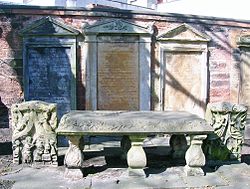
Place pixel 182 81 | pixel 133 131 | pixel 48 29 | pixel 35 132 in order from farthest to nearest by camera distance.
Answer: pixel 182 81 → pixel 48 29 → pixel 35 132 → pixel 133 131

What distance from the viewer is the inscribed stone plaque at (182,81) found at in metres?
9.10

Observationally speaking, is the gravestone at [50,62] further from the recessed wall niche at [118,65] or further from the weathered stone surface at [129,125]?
the weathered stone surface at [129,125]

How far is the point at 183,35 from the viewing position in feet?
29.9

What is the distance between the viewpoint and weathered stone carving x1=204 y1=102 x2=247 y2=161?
19.4ft

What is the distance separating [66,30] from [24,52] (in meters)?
1.09

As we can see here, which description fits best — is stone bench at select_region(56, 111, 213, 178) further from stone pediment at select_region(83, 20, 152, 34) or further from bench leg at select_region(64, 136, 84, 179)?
stone pediment at select_region(83, 20, 152, 34)

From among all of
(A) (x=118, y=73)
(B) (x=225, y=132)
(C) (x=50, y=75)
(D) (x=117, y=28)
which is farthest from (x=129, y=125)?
(D) (x=117, y=28)

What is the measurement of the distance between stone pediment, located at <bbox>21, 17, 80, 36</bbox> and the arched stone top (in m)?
0.38

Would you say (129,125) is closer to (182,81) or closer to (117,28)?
(117,28)

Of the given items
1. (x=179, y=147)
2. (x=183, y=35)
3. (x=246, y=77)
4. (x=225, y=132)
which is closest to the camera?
(x=225, y=132)

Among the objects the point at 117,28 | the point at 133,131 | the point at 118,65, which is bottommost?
the point at 133,131

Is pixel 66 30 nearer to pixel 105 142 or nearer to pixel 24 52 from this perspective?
pixel 24 52

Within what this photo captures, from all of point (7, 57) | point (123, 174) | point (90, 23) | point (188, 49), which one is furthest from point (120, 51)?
point (123, 174)

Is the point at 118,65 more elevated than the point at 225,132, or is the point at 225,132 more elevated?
the point at 118,65
